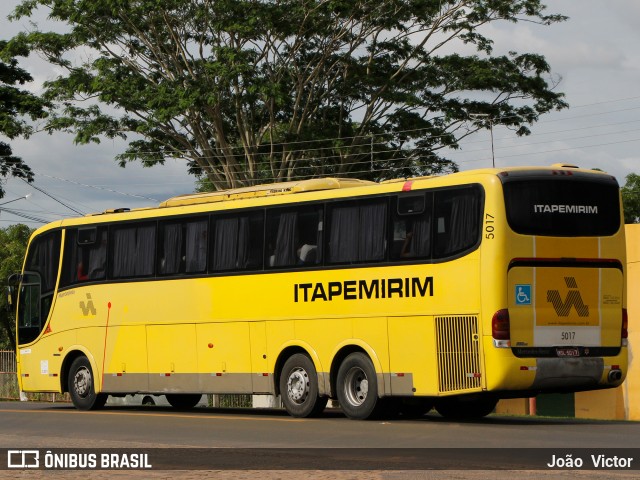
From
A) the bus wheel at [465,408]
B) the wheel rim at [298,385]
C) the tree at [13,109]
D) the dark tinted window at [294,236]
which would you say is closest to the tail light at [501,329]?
the bus wheel at [465,408]

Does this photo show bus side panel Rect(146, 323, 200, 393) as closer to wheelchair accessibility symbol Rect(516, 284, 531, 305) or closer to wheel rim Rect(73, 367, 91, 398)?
wheel rim Rect(73, 367, 91, 398)

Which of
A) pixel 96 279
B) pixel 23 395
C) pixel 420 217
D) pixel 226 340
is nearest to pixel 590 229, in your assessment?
pixel 420 217

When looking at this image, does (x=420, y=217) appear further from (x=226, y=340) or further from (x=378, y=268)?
(x=226, y=340)

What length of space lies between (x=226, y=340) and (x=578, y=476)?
1191cm

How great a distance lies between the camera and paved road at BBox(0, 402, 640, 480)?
12.6 meters

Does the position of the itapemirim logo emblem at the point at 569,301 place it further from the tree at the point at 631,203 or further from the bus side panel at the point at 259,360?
the tree at the point at 631,203

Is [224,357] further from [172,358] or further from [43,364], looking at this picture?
[43,364]

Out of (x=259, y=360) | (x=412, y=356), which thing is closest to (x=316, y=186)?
(x=259, y=360)

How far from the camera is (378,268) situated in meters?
20.8

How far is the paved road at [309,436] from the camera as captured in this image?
12648 millimetres

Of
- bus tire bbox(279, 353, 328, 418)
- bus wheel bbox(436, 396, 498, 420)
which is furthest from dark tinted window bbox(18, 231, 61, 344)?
bus wheel bbox(436, 396, 498, 420)

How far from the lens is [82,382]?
26484 mm

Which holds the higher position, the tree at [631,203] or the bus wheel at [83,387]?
the tree at [631,203]

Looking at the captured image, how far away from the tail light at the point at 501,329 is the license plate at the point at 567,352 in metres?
0.89
